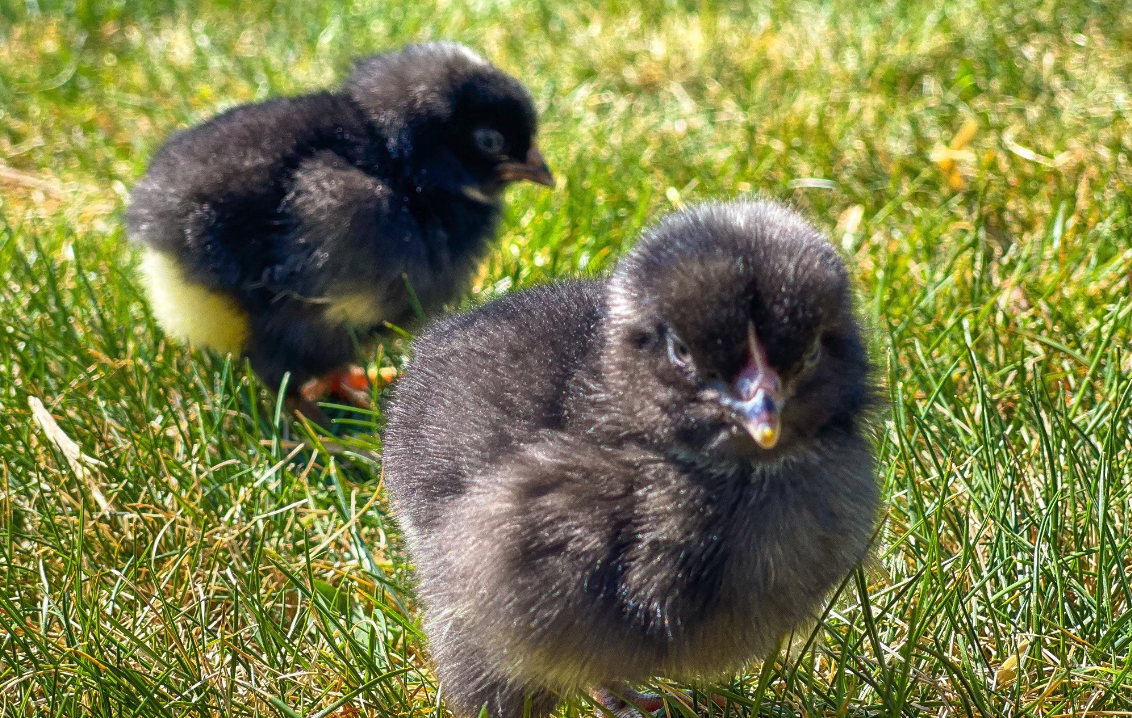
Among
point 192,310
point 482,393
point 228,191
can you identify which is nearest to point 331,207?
point 228,191

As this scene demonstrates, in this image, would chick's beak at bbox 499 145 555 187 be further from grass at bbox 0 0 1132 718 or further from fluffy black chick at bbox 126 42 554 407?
grass at bbox 0 0 1132 718

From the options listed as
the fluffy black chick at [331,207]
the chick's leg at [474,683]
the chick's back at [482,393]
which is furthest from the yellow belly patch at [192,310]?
the chick's leg at [474,683]

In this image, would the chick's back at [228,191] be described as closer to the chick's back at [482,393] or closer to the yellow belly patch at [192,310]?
the yellow belly patch at [192,310]

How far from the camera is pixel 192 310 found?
348 centimetres

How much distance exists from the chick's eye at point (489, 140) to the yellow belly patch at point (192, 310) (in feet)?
3.16

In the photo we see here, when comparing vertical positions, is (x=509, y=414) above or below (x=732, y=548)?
above

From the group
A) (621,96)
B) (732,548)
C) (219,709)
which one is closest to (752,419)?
(732,548)

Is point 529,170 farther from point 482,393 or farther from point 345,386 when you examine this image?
point 482,393

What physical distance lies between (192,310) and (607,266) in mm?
1349

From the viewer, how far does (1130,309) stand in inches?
120

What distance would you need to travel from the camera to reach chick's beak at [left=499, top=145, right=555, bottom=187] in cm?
383

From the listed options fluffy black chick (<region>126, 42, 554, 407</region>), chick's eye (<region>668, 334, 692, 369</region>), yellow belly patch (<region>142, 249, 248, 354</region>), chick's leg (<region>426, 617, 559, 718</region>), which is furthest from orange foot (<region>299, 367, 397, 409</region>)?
chick's eye (<region>668, 334, 692, 369</region>)

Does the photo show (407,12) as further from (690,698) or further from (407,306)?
(690,698)

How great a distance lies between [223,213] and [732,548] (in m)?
2.05
